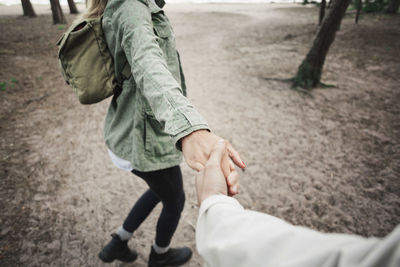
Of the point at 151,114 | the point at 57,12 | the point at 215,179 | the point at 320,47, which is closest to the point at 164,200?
the point at 151,114

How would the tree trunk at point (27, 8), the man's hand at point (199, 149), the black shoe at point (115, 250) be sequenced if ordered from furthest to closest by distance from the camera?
the tree trunk at point (27, 8), the black shoe at point (115, 250), the man's hand at point (199, 149)

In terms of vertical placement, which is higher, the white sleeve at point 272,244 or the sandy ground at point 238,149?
the white sleeve at point 272,244

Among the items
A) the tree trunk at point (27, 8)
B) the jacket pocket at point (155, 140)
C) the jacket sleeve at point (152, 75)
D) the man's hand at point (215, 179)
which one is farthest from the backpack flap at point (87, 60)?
the tree trunk at point (27, 8)

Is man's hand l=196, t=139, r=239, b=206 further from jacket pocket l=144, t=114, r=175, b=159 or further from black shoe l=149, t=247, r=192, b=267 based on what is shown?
black shoe l=149, t=247, r=192, b=267

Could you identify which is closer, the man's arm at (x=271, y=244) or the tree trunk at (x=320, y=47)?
the man's arm at (x=271, y=244)

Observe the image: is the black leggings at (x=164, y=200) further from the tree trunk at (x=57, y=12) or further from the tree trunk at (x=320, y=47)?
the tree trunk at (x=57, y=12)

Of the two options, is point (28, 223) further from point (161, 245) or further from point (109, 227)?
point (161, 245)

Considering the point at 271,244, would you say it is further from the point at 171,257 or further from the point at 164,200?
the point at 171,257

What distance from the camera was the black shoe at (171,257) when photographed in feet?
7.14

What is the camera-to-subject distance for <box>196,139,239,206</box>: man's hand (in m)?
0.79

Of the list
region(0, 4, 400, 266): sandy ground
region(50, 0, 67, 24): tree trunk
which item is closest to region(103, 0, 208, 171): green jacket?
region(0, 4, 400, 266): sandy ground

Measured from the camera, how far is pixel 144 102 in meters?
1.30

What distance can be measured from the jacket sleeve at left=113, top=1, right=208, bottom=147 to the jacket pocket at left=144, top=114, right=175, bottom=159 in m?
0.33

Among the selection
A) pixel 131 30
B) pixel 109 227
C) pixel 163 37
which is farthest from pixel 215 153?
pixel 109 227
